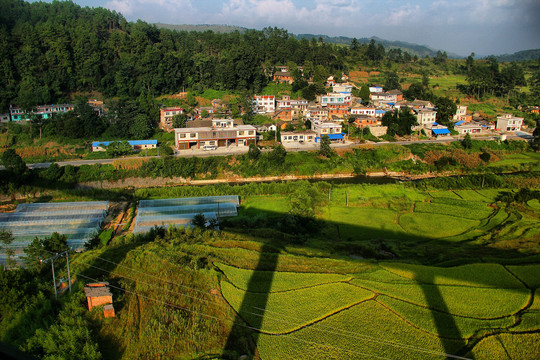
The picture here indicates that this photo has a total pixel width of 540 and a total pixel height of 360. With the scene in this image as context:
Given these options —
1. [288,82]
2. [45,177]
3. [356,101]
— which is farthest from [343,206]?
[288,82]

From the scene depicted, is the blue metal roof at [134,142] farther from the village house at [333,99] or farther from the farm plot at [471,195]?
the farm plot at [471,195]

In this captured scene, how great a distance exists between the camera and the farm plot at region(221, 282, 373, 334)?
7.46 meters

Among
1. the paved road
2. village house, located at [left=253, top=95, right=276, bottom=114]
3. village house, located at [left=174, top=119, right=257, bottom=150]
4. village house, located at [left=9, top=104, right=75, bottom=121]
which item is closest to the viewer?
the paved road

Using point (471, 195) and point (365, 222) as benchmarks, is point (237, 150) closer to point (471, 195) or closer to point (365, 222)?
point (365, 222)

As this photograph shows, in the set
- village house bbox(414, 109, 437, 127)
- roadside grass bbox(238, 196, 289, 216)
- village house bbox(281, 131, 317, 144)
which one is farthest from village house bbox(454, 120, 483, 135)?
roadside grass bbox(238, 196, 289, 216)

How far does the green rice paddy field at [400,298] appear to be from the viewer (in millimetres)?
6673

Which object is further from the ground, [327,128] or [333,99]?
[333,99]

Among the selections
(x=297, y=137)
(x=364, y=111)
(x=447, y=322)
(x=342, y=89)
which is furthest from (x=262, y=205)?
(x=342, y=89)

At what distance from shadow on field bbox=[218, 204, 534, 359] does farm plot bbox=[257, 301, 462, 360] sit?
6.7 inches

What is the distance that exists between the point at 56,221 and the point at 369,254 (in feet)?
38.3

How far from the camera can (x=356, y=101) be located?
108 feet

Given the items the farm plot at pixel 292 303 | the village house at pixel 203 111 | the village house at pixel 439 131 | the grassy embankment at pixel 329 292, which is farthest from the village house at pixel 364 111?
the farm plot at pixel 292 303

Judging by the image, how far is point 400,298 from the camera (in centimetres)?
830

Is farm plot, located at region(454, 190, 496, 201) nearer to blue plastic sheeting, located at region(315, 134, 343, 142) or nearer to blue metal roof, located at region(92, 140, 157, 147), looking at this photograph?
blue plastic sheeting, located at region(315, 134, 343, 142)
